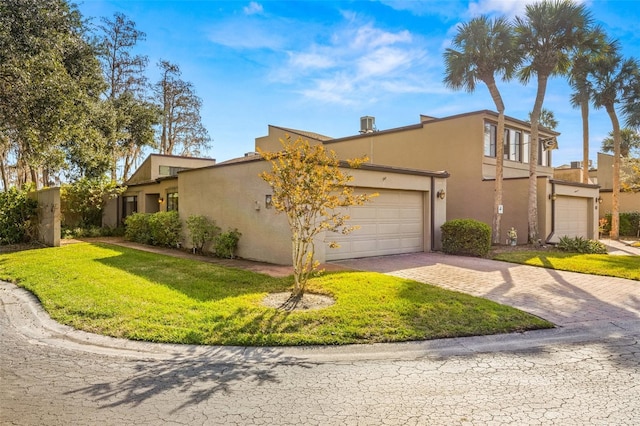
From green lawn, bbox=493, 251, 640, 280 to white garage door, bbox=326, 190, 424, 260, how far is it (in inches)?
113

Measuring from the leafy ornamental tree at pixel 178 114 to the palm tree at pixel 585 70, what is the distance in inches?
1061

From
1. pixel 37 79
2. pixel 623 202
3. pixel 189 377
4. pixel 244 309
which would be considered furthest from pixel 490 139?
pixel 189 377

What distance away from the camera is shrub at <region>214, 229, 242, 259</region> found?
39.5ft

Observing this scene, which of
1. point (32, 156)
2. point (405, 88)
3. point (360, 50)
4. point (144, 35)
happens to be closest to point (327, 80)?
point (360, 50)

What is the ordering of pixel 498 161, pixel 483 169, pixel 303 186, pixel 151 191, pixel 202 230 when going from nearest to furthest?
pixel 303 186 → pixel 202 230 → pixel 498 161 → pixel 483 169 → pixel 151 191

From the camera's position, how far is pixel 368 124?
2259 cm

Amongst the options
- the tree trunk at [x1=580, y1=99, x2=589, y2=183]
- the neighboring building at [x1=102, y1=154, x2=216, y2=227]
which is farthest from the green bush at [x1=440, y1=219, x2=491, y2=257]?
the tree trunk at [x1=580, y1=99, x2=589, y2=183]

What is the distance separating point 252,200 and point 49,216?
9254mm

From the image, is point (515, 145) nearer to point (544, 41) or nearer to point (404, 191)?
point (544, 41)

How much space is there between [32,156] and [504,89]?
60.7 feet

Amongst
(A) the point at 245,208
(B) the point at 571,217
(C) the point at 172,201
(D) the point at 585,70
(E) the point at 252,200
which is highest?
(D) the point at 585,70

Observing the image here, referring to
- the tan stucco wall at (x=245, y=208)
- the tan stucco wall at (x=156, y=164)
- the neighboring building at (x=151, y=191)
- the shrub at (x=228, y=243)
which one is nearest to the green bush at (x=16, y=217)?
the neighboring building at (x=151, y=191)

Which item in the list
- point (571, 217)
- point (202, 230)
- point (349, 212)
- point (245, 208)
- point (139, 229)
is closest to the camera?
point (349, 212)

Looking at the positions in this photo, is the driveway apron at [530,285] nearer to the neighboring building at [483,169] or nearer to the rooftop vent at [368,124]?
the neighboring building at [483,169]
